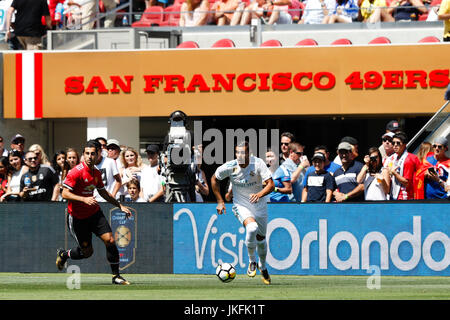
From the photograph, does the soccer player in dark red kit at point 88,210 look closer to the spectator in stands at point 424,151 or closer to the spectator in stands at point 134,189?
the spectator in stands at point 134,189

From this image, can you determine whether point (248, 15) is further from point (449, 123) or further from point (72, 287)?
point (72, 287)

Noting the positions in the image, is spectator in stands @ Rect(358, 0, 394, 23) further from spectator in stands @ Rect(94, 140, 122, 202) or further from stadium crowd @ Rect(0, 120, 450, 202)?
spectator in stands @ Rect(94, 140, 122, 202)

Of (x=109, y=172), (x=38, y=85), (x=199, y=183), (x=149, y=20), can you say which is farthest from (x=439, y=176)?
(x=38, y=85)

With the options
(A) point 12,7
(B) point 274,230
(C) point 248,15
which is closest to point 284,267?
(B) point 274,230

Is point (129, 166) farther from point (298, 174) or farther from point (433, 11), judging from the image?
point (433, 11)

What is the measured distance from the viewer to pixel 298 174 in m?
17.8

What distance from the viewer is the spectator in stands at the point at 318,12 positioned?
76.8 feet

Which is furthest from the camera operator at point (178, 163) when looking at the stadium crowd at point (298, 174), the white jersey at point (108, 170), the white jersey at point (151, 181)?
the white jersey at point (108, 170)

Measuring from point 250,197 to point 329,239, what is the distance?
2300mm

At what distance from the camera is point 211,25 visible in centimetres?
2433

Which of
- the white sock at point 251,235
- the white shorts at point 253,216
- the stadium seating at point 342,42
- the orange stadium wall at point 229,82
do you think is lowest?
the white sock at point 251,235

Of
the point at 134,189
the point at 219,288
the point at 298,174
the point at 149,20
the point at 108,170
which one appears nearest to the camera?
the point at 219,288

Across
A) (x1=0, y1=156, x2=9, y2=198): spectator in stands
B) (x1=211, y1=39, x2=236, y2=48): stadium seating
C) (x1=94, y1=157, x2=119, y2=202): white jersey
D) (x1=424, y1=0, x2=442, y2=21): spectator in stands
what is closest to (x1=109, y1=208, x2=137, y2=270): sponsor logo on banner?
(x1=94, y1=157, x2=119, y2=202): white jersey

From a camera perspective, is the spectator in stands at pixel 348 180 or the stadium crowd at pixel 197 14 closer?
the spectator in stands at pixel 348 180
